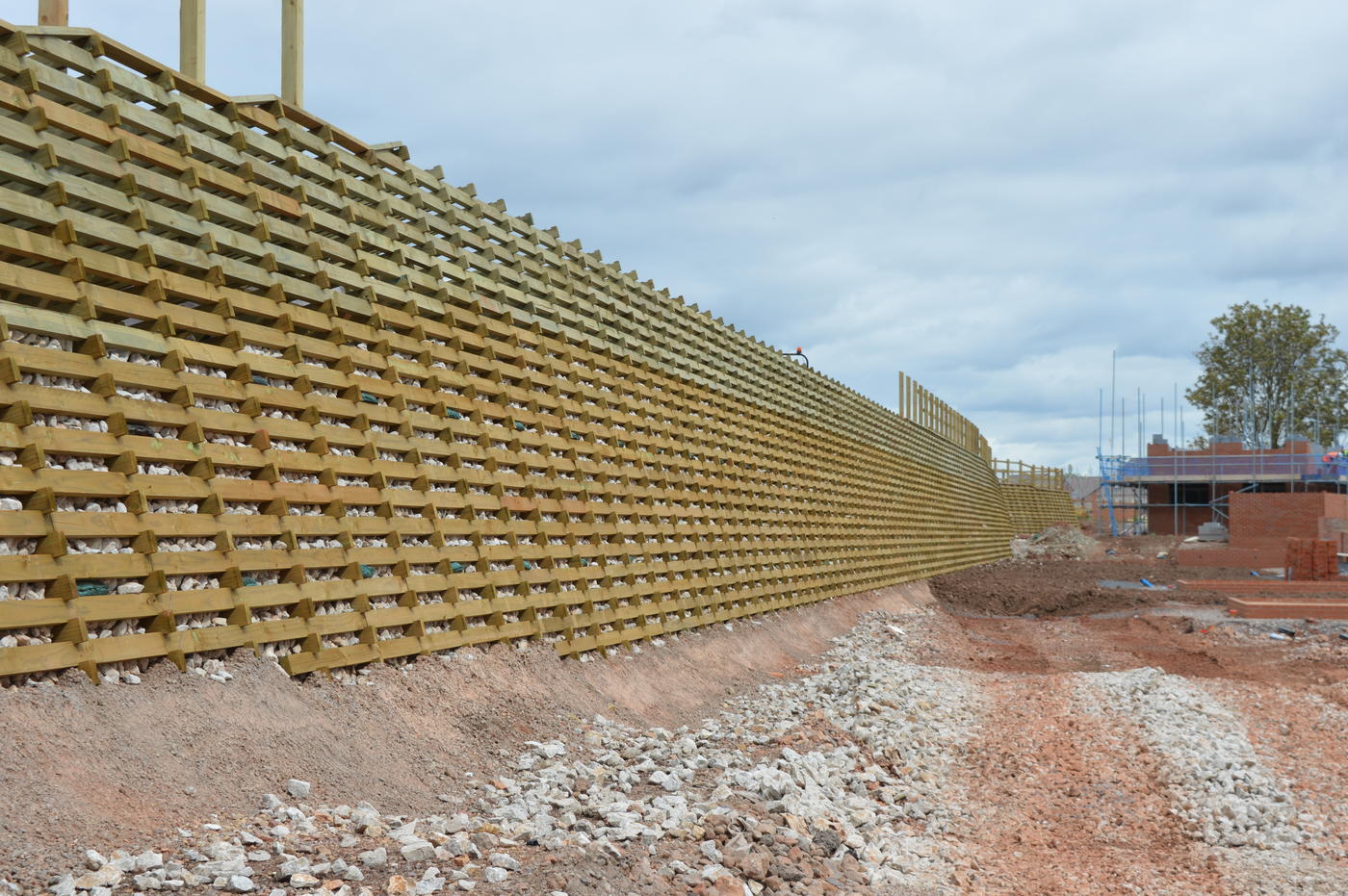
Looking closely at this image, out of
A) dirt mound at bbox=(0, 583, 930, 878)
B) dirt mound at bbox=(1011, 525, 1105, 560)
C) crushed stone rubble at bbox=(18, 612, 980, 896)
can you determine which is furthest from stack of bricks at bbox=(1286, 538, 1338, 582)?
dirt mound at bbox=(0, 583, 930, 878)

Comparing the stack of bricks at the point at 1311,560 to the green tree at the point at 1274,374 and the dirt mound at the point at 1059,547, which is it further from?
the green tree at the point at 1274,374

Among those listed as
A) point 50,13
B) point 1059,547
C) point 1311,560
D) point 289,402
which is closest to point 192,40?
point 50,13

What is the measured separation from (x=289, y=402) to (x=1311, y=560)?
17.2 meters

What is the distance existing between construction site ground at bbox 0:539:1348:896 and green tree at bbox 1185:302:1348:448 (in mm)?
40794

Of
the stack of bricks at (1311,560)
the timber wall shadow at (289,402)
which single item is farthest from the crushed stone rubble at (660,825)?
the stack of bricks at (1311,560)

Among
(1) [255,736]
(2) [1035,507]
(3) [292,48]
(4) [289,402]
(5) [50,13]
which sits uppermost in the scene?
(3) [292,48]

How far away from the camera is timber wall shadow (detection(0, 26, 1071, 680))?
4.06m

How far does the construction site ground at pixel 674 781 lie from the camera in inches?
137

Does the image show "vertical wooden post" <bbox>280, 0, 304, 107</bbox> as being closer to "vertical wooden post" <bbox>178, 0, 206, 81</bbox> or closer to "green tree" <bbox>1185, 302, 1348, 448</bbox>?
"vertical wooden post" <bbox>178, 0, 206, 81</bbox>

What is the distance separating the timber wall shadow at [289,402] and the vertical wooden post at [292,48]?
292mm

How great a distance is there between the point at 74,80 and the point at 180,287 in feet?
3.11

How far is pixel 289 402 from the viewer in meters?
5.10

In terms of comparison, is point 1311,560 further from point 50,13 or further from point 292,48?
point 50,13

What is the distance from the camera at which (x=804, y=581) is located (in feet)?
40.5
